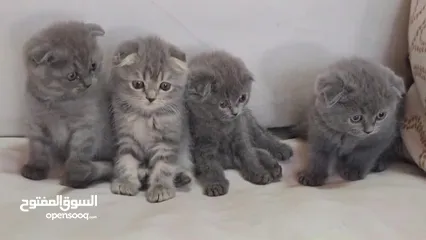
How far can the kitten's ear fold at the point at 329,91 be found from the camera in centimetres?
151

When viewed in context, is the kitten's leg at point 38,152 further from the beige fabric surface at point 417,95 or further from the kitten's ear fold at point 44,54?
the beige fabric surface at point 417,95

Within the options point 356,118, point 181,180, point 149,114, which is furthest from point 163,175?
point 356,118

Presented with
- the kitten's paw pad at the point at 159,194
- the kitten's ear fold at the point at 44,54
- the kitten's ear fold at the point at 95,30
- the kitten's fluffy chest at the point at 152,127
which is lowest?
the kitten's paw pad at the point at 159,194

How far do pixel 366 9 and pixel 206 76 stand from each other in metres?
0.52

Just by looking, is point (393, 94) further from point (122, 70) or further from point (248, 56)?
point (122, 70)

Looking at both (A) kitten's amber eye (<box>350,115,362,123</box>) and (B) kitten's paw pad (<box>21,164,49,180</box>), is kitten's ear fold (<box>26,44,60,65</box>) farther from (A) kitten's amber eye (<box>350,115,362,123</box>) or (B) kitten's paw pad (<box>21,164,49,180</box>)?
(A) kitten's amber eye (<box>350,115,362,123</box>)

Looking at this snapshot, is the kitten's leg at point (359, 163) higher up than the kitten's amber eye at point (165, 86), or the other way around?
the kitten's amber eye at point (165, 86)

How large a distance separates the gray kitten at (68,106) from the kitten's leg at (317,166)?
0.48 metres

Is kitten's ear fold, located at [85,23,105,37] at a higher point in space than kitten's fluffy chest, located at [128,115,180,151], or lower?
higher

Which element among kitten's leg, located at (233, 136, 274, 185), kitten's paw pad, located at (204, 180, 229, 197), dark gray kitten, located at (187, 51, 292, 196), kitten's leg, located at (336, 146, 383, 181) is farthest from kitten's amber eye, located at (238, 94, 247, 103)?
kitten's leg, located at (336, 146, 383, 181)

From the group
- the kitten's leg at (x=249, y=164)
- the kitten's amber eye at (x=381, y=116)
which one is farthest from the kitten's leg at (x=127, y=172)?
the kitten's amber eye at (x=381, y=116)

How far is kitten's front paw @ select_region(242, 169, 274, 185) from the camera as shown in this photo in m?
1.53

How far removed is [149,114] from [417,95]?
69 cm

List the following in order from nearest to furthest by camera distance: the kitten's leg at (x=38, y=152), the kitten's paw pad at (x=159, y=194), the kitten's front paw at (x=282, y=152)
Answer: the kitten's paw pad at (x=159, y=194), the kitten's leg at (x=38, y=152), the kitten's front paw at (x=282, y=152)
